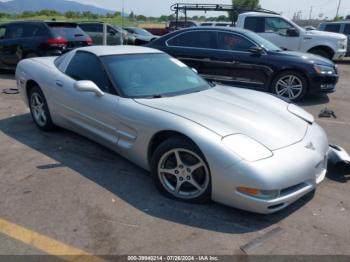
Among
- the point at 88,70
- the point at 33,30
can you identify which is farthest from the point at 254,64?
the point at 33,30

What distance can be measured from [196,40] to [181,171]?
17.8ft

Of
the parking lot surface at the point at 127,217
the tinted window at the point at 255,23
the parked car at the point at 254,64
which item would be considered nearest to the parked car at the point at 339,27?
the tinted window at the point at 255,23

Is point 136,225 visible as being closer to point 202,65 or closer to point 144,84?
point 144,84

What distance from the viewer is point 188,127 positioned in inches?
126

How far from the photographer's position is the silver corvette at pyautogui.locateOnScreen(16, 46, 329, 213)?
9.77 feet

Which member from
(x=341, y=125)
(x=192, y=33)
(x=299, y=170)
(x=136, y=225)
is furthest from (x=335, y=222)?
(x=192, y=33)

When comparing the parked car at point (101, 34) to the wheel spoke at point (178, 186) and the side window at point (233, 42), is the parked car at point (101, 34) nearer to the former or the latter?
the side window at point (233, 42)

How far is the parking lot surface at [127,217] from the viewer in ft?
9.11

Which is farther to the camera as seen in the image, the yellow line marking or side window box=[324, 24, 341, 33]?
side window box=[324, 24, 341, 33]

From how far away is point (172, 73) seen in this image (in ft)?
14.5

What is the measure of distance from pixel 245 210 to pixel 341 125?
147 inches

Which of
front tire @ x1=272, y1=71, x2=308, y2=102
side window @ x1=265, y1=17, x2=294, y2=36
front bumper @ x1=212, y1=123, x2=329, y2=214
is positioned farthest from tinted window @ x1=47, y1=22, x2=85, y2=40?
front bumper @ x1=212, y1=123, x2=329, y2=214

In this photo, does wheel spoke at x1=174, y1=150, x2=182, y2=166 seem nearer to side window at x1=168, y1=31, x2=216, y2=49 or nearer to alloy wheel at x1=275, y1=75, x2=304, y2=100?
alloy wheel at x1=275, y1=75, x2=304, y2=100

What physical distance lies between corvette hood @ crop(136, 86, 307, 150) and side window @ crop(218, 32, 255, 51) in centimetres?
379
